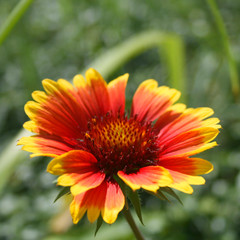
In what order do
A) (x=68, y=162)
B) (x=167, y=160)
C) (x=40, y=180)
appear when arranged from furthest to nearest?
(x=40, y=180)
(x=167, y=160)
(x=68, y=162)

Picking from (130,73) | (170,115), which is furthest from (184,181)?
(130,73)

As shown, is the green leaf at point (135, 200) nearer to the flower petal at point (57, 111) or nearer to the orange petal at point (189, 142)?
the orange petal at point (189, 142)

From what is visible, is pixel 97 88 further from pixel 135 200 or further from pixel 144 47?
pixel 144 47

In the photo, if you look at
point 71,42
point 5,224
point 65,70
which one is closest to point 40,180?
point 5,224

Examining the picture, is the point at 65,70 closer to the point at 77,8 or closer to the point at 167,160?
the point at 77,8

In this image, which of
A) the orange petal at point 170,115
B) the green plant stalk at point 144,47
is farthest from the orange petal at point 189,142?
the green plant stalk at point 144,47

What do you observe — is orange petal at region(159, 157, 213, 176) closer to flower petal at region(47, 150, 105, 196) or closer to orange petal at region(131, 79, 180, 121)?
flower petal at region(47, 150, 105, 196)

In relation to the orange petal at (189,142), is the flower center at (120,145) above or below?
above
